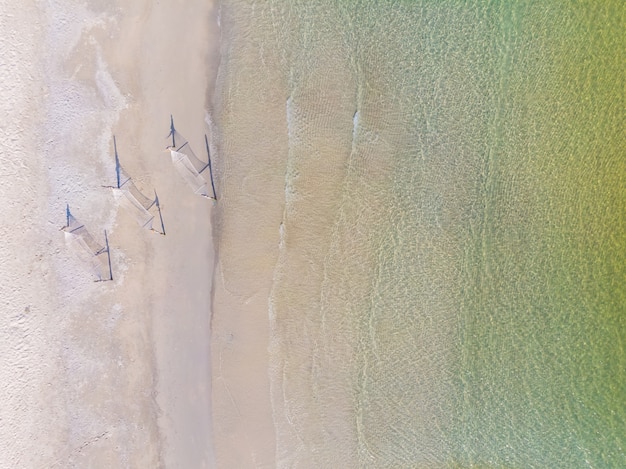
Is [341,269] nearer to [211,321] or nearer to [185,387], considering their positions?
[211,321]

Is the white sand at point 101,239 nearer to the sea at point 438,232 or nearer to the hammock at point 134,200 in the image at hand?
the hammock at point 134,200

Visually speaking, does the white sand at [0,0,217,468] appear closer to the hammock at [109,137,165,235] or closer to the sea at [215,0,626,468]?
the hammock at [109,137,165,235]

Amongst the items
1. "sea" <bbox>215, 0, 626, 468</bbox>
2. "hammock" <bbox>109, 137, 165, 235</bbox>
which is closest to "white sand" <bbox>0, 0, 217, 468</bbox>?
"hammock" <bbox>109, 137, 165, 235</bbox>

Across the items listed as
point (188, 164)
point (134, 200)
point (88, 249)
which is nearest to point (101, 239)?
point (88, 249)

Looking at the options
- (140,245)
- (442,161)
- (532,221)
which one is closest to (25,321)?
(140,245)

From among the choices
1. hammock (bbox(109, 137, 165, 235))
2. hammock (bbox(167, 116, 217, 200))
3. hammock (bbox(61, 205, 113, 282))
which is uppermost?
hammock (bbox(167, 116, 217, 200))

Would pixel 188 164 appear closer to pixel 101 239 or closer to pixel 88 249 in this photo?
pixel 101 239
